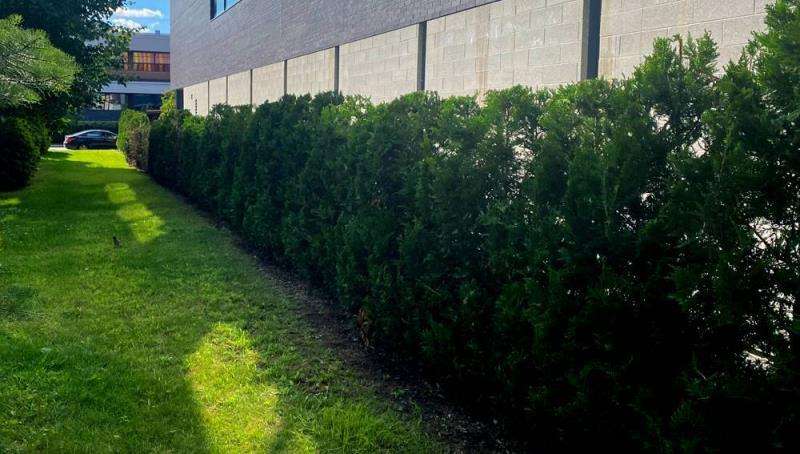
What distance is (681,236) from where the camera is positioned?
2771 mm

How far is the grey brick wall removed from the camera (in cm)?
1053

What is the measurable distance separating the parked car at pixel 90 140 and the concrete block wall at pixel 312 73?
26.8 m

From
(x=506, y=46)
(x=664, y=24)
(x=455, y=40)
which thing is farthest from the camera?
(x=455, y=40)

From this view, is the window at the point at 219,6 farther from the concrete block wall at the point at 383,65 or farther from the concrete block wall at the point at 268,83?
the concrete block wall at the point at 383,65

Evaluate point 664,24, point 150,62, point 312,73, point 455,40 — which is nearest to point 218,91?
point 312,73

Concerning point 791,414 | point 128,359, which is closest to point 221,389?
point 128,359

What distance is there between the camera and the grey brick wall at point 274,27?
10.5 meters

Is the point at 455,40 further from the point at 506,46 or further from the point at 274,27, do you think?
the point at 274,27

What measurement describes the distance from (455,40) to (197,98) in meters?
20.7

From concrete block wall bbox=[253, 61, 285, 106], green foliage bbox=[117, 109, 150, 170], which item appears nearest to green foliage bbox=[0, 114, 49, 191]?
green foliage bbox=[117, 109, 150, 170]

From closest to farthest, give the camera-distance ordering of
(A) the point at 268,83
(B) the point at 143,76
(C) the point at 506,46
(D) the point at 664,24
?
1. (D) the point at 664,24
2. (C) the point at 506,46
3. (A) the point at 268,83
4. (B) the point at 143,76

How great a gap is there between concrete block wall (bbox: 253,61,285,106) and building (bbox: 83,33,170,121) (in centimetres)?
3864

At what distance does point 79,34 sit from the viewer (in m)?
16.2

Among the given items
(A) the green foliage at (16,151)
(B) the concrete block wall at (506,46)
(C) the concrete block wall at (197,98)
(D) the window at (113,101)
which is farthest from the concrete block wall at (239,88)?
(D) the window at (113,101)
